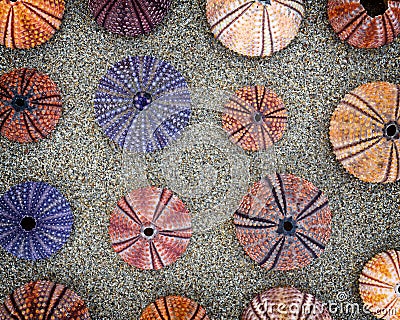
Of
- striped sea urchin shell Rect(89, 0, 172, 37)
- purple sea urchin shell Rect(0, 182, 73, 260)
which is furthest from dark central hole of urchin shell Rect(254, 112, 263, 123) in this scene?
purple sea urchin shell Rect(0, 182, 73, 260)

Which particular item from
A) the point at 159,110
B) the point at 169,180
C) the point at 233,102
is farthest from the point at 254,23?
the point at 169,180

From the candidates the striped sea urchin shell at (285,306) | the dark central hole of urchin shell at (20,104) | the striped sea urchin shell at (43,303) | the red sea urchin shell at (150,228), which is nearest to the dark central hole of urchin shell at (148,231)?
the red sea urchin shell at (150,228)

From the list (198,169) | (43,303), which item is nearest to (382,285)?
(198,169)

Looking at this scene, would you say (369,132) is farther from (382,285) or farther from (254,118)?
(382,285)

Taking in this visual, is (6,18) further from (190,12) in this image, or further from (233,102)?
(233,102)

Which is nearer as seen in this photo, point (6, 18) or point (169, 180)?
point (6, 18)

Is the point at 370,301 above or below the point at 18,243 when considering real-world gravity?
above
